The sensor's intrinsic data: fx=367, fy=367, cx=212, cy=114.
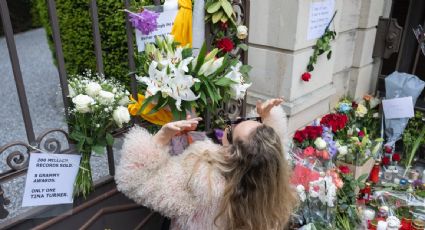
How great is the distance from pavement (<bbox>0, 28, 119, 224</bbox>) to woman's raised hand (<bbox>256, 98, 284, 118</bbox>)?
1.42 m

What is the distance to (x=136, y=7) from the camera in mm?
1896

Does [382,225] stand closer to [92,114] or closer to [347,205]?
[347,205]

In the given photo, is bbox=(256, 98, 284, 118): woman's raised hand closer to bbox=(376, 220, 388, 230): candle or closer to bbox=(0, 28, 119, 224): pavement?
bbox=(376, 220, 388, 230): candle

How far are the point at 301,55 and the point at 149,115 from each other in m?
1.46

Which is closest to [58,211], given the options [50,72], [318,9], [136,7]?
[136,7]

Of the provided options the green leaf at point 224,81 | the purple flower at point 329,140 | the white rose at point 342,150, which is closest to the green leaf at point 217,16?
the green leaf at point 224,81

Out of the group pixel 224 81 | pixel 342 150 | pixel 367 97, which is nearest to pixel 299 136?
pixel 342 150

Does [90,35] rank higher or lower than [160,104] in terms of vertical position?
lower

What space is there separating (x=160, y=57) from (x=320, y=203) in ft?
→ 4.91

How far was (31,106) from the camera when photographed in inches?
208

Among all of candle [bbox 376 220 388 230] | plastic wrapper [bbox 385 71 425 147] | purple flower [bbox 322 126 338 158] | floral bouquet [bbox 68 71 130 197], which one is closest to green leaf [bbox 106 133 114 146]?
floral bouquet [bbox 68 71 130 197]

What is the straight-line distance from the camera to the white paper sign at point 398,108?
11.9 feet

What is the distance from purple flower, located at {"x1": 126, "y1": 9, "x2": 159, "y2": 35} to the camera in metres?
1.85

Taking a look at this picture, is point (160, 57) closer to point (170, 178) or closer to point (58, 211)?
point (170, 178)
